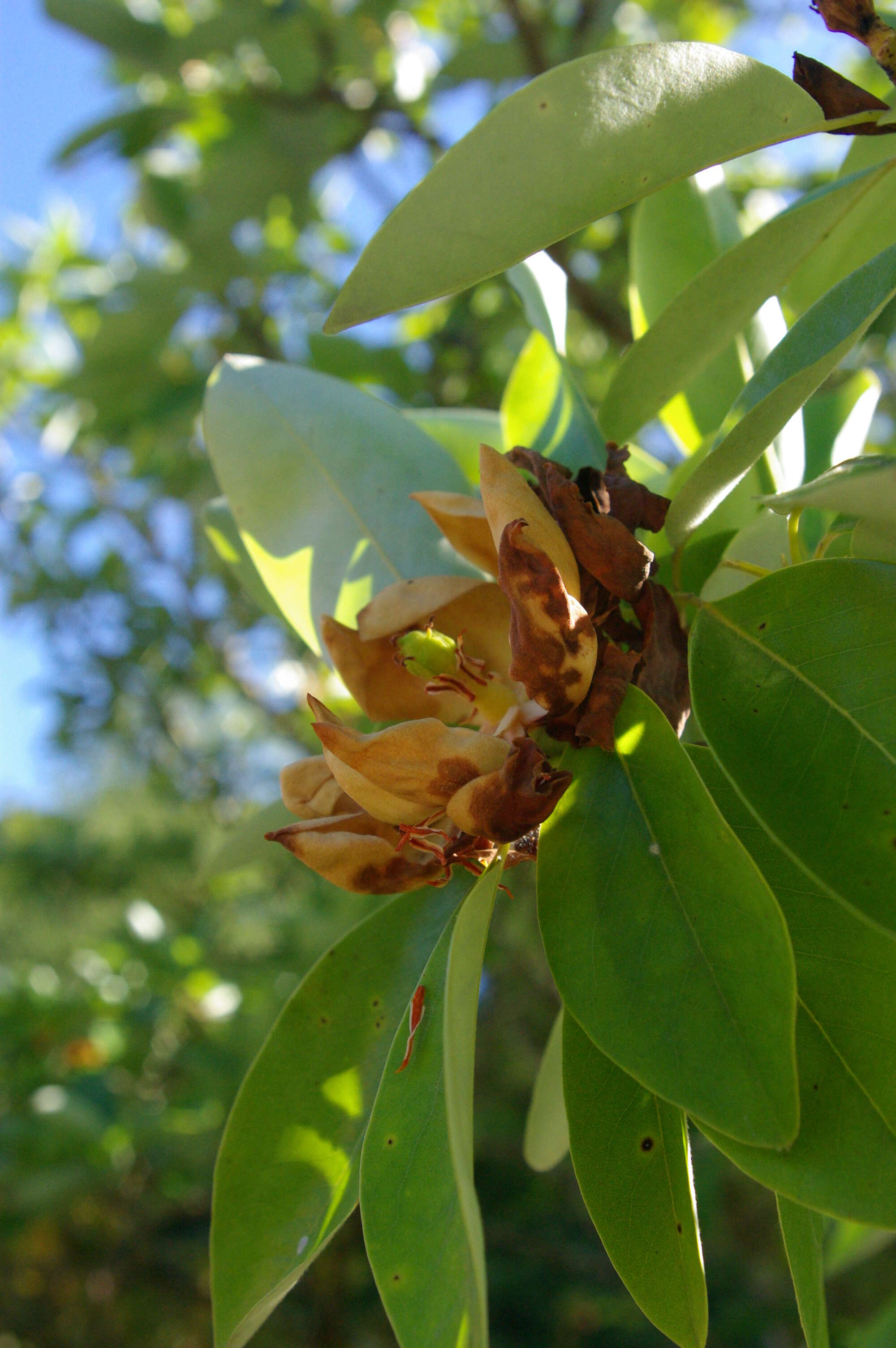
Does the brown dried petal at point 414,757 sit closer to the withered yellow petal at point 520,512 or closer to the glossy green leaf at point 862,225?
the withered yellow petal at point 520,512

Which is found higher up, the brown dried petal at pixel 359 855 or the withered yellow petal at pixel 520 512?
the withered yellow petal at pixel 520 512

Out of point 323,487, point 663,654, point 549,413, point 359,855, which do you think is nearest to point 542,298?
point 549,413

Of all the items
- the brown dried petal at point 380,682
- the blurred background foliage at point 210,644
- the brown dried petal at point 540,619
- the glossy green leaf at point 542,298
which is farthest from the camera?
the blurred background foliage at point 210,644

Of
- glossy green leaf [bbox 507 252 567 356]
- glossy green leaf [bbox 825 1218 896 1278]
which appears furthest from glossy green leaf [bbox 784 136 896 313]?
glossy green leaf [bbox 825 1218 896 1278]

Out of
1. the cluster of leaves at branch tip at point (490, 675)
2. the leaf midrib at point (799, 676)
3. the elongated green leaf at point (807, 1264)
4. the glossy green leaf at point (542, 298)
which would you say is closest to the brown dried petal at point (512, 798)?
the cluster of leaves at branch tip at point (490, 675)

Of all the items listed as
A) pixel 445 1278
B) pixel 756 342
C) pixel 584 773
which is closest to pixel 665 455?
pixel 756 342

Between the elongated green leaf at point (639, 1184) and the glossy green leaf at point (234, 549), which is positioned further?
the glossy green leaf at point (234, 549)

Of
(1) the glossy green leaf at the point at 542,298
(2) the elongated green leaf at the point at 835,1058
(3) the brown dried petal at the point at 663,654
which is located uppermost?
(1) the glossy green leaf at the point at 542,298

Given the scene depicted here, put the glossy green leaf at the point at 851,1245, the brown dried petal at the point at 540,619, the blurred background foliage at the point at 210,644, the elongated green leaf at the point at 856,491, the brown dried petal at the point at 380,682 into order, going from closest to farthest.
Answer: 1. the elongated green leaf at the point at 856,491
2. the brown dried petal at the point at 540,619
3. the brown dried petal at the point at 380,682
4. the glossy green leaf at the point at 851,1245
5. the blurred background foliage at the point at 210,644
